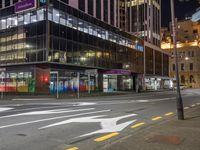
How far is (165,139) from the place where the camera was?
7.66 meters

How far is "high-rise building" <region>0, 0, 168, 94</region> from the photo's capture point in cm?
3975

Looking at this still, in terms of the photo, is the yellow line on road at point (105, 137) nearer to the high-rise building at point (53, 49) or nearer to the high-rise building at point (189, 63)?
the high-rise building at point (53, 49)

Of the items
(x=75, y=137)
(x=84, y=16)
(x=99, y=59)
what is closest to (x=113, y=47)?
(x=99, y=59)

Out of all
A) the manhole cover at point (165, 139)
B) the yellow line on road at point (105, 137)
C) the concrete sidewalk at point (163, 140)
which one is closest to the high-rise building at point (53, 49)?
the yellow line on road at point (105, 137)

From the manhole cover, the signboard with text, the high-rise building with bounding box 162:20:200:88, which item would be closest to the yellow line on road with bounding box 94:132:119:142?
the manhole cover

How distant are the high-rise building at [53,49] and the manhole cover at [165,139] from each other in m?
27.4

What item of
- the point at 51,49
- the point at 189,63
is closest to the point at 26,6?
the point at 51,49

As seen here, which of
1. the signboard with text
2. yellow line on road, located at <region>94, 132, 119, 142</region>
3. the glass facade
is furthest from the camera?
the signboard with text

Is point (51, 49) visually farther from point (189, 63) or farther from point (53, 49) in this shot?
point (189, 63)

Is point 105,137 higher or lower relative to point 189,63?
lower

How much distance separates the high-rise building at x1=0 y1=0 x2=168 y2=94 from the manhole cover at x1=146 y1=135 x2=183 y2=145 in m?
27.4

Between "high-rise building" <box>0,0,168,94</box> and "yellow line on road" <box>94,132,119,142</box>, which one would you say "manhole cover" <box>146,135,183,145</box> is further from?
"high-rise building" <box>0,0,168,94</box>

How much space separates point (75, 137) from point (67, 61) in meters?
34.1

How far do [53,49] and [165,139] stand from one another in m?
33.4
